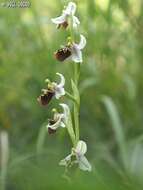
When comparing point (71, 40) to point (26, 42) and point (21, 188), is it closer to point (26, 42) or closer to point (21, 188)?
point (21, 188)

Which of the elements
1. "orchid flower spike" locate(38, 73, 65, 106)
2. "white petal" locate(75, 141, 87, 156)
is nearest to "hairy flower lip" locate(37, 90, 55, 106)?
"orchid flower spike" locate(38, 73, 65, 106)

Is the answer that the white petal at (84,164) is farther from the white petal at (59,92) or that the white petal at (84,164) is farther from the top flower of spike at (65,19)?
A: the top flower of spike at (65,19)

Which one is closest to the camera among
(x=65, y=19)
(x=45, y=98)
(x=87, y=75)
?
(x=45, y=98)

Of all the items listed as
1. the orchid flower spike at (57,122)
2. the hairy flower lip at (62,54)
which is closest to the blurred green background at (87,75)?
the orchid flower spike at (57,122)

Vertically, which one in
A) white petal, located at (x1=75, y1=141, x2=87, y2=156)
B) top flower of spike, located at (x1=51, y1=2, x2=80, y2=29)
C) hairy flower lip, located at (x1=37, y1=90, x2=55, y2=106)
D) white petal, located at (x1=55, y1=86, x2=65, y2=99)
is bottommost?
white petal, located at (x1=75, y1=141, x2=87, y2=156)

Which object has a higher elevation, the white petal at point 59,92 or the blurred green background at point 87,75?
the blurred green background at point 87,75

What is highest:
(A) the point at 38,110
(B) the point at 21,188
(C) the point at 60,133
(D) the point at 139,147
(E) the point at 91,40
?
(E) the point at 91,40

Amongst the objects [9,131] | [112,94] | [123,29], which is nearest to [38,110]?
[9,131]

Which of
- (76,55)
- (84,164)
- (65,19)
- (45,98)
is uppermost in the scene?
(65,19)

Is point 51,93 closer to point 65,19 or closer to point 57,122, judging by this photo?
point 57,122

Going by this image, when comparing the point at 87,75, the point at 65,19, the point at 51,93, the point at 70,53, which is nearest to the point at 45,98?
the point at 51,93

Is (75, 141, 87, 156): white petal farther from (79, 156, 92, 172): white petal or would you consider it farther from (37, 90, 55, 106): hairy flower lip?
(37, 90, 55, 106): hairy flower lip
